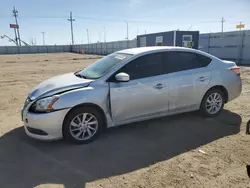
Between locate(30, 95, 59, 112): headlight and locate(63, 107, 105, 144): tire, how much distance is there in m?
0.32

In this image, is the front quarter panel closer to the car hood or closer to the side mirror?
the car hood

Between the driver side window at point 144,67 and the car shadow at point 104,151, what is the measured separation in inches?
43.9

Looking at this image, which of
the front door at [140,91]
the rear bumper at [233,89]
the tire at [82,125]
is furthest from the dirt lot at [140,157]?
the rear bumper at [233,89]

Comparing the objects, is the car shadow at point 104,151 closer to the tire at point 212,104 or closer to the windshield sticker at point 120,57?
the tire at point 212,104

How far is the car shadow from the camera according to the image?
303cm

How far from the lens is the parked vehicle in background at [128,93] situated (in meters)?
3.69

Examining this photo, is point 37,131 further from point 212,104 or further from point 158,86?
point 212,104

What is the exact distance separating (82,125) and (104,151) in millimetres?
599

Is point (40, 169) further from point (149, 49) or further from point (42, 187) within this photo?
point (149, 49)

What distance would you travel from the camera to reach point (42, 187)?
2.79m

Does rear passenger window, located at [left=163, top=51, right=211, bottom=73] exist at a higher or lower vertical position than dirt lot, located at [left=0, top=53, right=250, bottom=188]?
higher

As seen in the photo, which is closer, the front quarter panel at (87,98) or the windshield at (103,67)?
the front quarter panel at (87,98)

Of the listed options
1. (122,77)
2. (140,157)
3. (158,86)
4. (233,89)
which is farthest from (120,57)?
(233,89)

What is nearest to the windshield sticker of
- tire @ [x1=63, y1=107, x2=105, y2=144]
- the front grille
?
tire @ [x1=63, y1=107, x2=105, y2=144]
